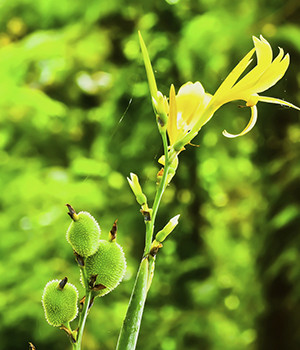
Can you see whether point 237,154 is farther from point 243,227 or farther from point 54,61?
point 54,61

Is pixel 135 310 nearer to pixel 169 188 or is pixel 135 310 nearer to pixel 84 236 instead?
pixel 84 236

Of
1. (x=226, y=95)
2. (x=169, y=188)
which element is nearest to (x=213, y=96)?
(x=226, y=95)

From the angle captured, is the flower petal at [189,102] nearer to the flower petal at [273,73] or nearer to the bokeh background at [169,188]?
the flower petal at [273,73]

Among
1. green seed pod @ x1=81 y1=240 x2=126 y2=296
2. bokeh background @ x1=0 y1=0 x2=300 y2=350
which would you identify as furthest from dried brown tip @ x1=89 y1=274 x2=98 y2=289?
bokeh background @ x1=0 y1=0 x2=300 y2=350

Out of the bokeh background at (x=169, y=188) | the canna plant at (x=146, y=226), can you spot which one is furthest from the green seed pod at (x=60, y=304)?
the bokeh background at (x=169, y=188)

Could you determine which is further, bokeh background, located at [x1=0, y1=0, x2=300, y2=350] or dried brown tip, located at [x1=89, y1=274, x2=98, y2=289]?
bokeh background, located at [x1=0, y1=0, x2=300, y2=350]

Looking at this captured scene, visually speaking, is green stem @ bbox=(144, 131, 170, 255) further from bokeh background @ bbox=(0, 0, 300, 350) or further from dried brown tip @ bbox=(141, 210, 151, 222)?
bokeh background @ bbox=(0, 0, 300, 350)
